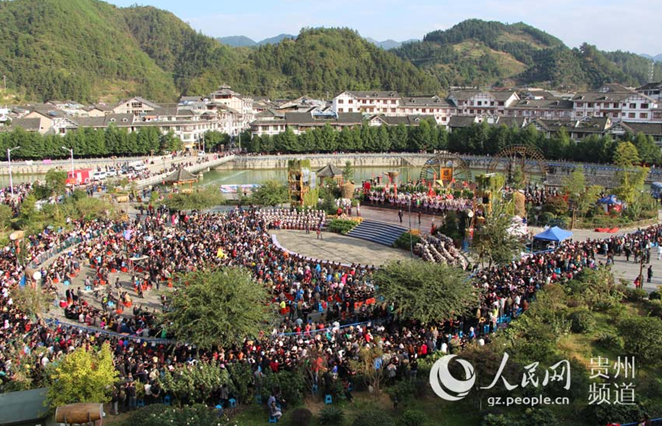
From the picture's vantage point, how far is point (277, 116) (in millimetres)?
79188

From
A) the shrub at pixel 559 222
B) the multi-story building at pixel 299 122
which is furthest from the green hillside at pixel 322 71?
the shrub at pixel 559 222

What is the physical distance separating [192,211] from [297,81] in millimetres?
102137

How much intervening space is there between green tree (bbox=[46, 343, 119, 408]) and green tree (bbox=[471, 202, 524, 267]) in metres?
13.3

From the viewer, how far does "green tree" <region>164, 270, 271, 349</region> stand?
1509 centimetres

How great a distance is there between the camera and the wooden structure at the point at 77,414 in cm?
1147

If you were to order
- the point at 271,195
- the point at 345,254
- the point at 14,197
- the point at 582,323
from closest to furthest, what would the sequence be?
the point at 582,323
the point at 345,254
the point at 271,195
the point at 14,197

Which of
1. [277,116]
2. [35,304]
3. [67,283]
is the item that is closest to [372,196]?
[67,283]

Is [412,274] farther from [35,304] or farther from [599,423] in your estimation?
[35,304]

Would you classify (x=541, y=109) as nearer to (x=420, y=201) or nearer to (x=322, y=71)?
(x=420, y=201)

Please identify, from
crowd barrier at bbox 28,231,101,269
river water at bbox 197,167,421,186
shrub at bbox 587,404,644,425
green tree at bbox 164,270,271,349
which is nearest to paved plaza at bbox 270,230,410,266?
crowd barrier at bbox 28,231,101,269

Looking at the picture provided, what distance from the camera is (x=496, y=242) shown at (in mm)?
21312

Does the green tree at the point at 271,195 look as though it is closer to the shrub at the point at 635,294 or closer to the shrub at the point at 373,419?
the shrub at the point at 635,294

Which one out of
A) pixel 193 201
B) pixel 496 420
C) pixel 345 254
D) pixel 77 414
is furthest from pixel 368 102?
pixel 77 414

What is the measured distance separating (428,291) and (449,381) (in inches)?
140
